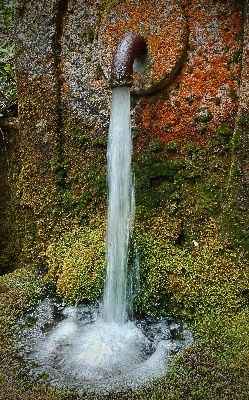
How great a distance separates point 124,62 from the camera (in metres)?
2.16

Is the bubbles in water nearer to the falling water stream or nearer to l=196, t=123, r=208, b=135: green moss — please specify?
the falling water stream

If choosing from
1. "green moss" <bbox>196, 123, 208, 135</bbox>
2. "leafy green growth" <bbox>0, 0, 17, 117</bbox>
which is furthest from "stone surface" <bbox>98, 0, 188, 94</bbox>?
"leafy green growth" <bbox>0, 0, 17, 117</bbox>

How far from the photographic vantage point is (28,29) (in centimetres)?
285

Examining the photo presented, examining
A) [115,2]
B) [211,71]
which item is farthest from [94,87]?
[211,71]

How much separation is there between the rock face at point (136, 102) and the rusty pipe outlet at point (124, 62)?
23 centimetres

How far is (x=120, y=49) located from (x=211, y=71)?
1.78ft

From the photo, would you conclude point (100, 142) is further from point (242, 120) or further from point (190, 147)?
point (242, 120)

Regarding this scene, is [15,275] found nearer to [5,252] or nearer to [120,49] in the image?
[5,252]

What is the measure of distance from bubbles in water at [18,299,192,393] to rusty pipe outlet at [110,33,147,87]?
1365 millimetres

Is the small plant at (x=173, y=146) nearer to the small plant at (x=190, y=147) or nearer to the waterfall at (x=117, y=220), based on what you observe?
the small plant at (x=190, y=147)

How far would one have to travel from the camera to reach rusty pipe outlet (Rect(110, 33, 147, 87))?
84.6 inches

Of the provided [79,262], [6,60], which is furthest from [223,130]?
[6,60]

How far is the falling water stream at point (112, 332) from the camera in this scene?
77.9 inches

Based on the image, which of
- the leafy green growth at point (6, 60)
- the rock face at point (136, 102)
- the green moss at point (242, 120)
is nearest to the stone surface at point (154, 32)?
the rock face at point (136, 102)
